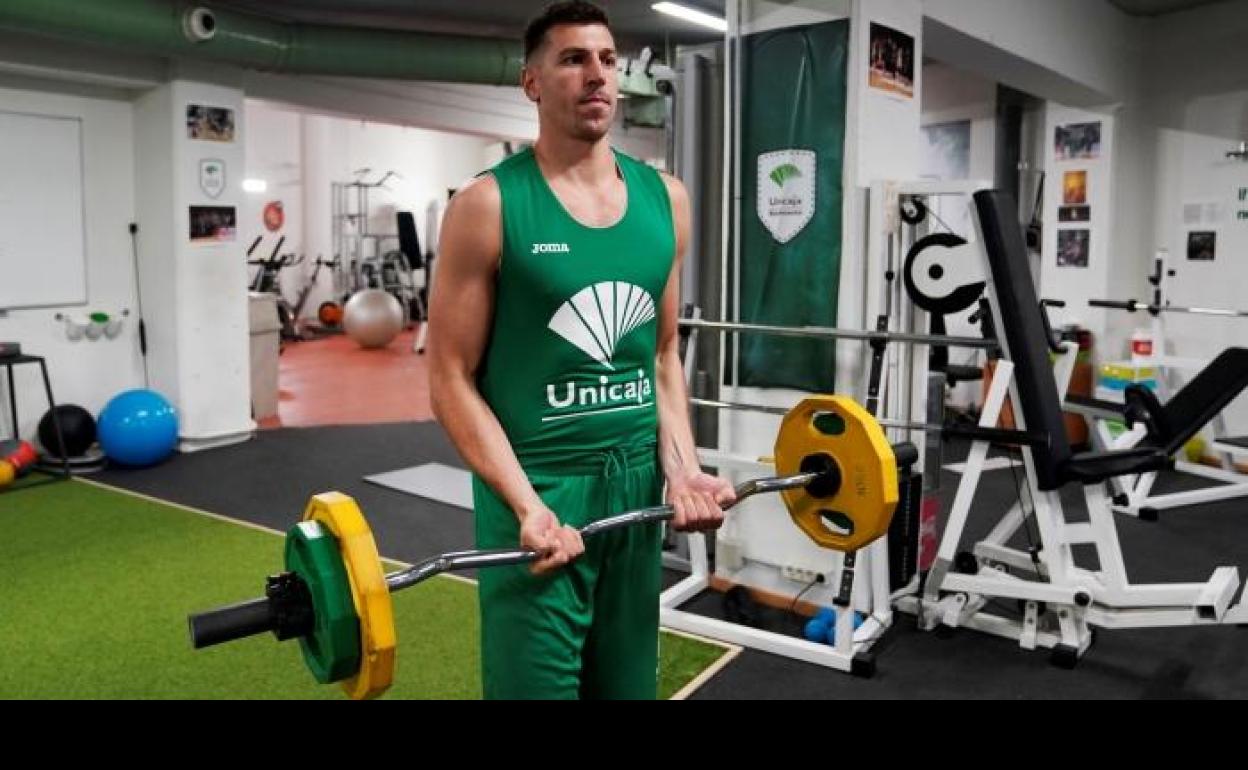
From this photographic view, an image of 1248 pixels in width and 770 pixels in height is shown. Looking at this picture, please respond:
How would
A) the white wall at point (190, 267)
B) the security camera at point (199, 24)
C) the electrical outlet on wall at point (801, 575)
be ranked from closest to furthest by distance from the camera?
1. the electrical outlet on wall at point (801, 575)
2. the security camera at point (199, 24)
3. the white wall at point (190, 267)

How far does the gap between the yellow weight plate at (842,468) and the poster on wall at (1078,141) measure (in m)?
5.59

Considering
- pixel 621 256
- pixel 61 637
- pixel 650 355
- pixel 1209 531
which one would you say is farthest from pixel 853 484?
pixel 1209 531

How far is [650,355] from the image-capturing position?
1.64m

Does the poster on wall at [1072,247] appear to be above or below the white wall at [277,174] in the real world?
below

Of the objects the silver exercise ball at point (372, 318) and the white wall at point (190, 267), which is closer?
the white wall at point (190, 267)

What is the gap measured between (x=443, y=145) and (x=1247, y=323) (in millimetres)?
10215

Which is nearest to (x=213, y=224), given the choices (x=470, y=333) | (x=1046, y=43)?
(x=1046, y=43)

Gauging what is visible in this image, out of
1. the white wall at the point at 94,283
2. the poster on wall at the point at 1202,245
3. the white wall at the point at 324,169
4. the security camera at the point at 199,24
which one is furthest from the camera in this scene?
the white wall at the point at 324,169

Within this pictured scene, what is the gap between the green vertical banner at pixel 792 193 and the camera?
344 cm

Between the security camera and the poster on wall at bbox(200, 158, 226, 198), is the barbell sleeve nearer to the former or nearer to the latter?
the security camera

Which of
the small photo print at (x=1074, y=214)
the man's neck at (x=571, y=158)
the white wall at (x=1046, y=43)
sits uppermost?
the white wall at (x=1046, y=43)

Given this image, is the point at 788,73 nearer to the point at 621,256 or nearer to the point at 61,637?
the point at 621,256

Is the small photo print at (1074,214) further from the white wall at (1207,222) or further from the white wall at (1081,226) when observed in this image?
the white wall at (1207,222)

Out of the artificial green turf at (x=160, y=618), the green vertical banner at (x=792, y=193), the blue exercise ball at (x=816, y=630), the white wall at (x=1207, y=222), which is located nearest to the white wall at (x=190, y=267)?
the artificial green turf at (x=160, y=618)
